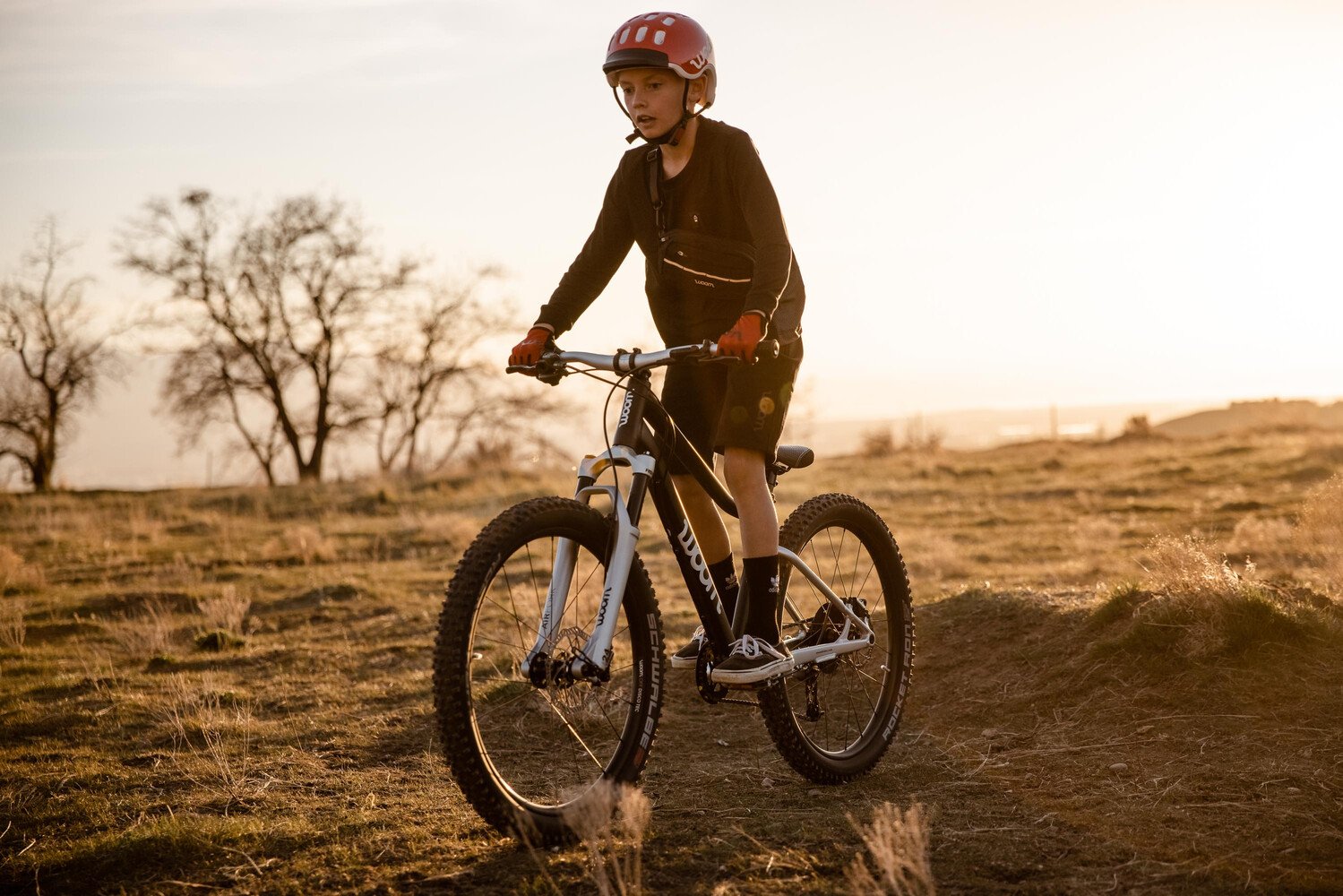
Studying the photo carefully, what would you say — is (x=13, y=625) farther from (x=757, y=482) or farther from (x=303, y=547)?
(x=757, y=482)

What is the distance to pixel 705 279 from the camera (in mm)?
4230

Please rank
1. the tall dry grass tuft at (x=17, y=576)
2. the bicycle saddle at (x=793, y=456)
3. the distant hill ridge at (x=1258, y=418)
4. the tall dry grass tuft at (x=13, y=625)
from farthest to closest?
the distant hill ridge at (x=1258, y=418), the tall dry grass tuft at (x=17, y=576), the tall dry grass tuft at (x=13, y=625), the bicycle saddle at (x=793, y=456)

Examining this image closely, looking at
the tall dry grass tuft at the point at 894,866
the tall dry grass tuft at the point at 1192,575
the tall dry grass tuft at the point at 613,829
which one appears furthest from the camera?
the tall dry grass tuft at the point at 1192,575

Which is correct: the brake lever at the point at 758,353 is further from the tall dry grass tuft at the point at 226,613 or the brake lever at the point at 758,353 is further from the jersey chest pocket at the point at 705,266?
the tall dry grass tuft at the point at 226,613

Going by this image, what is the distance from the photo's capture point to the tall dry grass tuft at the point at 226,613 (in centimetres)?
852

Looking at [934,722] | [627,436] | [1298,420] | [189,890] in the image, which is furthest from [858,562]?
[1298,420]

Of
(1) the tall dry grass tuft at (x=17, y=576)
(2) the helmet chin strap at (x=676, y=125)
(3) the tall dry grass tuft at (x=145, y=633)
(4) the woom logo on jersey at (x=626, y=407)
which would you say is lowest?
(3) the tall dry grass tuft at (x=145, y=633)

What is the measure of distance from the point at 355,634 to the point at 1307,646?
6124 millimetres

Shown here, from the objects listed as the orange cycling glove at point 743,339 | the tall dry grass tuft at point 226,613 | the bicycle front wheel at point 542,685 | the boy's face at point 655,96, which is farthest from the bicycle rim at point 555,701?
the tall dry grass tuft at point 226,613

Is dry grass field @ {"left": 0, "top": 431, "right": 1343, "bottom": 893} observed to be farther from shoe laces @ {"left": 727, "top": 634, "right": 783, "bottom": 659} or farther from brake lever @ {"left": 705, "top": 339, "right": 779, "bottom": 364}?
brake lever @ {"left": 705, "top": 339, "right": 779, "bottom": 364}

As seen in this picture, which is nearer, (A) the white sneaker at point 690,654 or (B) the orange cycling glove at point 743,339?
(B) the orange cycling glove at point 743,339

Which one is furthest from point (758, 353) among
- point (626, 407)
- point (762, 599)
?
point (762, 599)

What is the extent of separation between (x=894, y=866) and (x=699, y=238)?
2.21m

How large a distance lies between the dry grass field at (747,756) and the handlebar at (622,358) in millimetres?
1342
